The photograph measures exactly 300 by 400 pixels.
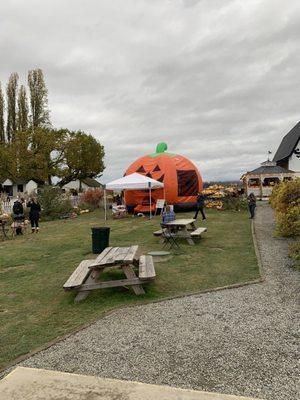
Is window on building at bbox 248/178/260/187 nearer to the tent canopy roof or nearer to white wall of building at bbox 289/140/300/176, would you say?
white wall of building at bbox 289/140/300/176

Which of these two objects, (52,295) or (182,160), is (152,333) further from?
(182,160)

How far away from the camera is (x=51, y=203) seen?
23.7 metres

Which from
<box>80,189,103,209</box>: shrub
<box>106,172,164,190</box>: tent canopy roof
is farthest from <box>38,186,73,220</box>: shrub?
<box>80,189,103,209</box>: shrub

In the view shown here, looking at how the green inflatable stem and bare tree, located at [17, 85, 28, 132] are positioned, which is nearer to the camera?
the green inflatable stem

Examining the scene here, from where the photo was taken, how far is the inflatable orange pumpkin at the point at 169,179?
76.7 ft

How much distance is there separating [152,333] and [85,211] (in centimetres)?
2247

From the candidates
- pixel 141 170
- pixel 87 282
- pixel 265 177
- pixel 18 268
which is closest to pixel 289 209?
pixel 87 282

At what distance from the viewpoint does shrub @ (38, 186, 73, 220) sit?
23.5m

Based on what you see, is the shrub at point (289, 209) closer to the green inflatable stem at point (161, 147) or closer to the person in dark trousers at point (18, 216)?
the person in dark trousers at point (18, 216)

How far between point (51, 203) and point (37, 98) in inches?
1234

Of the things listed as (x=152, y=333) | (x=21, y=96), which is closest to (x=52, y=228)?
(x=152, y=333)

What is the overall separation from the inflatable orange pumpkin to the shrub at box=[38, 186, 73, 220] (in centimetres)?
446

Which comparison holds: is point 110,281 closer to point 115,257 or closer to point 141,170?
point 115,257

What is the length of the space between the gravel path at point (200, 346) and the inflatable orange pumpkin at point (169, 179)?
1681 centimetres
